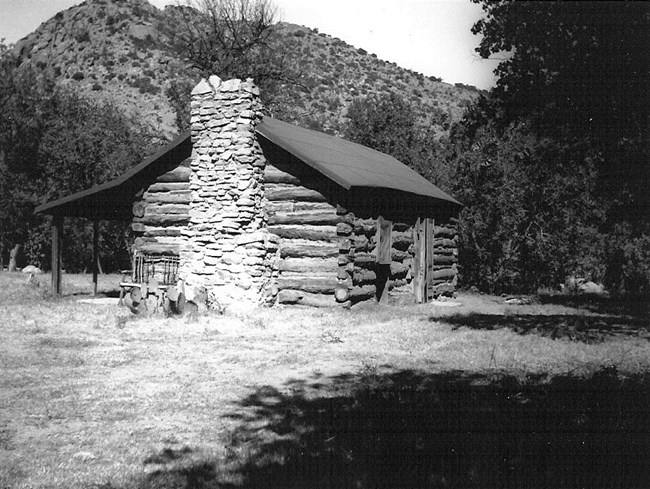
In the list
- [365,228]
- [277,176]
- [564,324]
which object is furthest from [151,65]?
[564,324]

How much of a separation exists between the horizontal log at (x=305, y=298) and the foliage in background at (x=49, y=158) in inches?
767

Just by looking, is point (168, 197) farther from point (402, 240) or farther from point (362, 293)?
point (402, 240)

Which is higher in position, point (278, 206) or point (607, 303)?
point (278, 206)

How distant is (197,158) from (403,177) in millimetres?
7770

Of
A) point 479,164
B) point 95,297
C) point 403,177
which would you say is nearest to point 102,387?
point 95,297

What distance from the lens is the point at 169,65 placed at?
63094 millimetres

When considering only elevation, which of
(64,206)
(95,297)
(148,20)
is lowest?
(95,297)

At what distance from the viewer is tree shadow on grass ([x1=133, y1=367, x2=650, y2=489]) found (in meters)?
4.40

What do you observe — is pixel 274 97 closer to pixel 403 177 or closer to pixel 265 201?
pixel 403 177

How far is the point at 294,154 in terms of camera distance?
15.6 meters

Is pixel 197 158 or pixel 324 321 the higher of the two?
pixel 197 158

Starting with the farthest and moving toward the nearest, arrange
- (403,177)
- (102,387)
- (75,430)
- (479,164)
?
(479,164)
(403,177)
(102,387)
(75,430)

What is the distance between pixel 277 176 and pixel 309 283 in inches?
119

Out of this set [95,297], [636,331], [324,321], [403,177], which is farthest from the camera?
[403,177]
